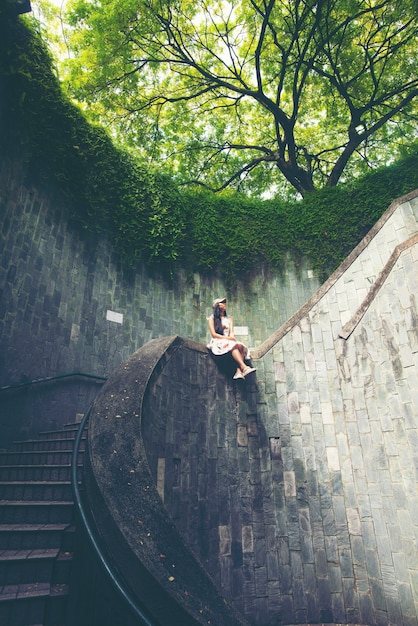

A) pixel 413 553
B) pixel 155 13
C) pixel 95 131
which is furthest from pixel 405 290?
pixel 155 13

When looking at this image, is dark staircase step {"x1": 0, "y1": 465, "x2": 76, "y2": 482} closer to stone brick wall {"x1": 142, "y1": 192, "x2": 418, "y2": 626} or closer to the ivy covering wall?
stone brick wall {"x1": 142, "y1": 192, "x2": 418, "y2": 626}

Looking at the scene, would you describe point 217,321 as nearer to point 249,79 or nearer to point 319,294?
point 319,294

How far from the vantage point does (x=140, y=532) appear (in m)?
3.39

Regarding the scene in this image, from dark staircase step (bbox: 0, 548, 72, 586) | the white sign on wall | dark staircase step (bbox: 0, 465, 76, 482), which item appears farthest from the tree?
dark staircase step (bbox: 0, 548, 72, 586)

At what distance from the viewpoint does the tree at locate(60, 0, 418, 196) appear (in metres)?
12.1

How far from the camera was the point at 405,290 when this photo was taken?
6.21 m

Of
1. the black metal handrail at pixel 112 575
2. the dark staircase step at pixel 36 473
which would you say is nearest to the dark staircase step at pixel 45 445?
the dark staircase step at pixel 36 473

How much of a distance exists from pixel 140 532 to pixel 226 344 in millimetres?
3739

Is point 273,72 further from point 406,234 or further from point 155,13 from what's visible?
point 406,234

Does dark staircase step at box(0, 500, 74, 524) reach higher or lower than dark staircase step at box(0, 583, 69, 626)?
higher

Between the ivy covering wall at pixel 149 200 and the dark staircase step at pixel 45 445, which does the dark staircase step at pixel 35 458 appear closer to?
the dark staircase step at pixel 45 445

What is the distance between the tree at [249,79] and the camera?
39.6 ft

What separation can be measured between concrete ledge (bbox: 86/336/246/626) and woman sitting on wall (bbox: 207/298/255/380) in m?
2.50

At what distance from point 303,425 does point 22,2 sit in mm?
9504
